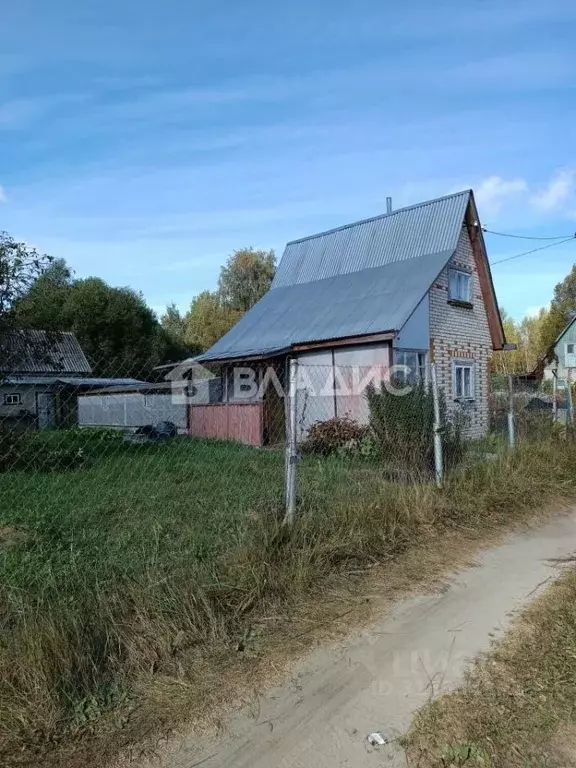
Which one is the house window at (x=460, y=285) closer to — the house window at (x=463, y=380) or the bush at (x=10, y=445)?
the house window at (x=463, y=380)

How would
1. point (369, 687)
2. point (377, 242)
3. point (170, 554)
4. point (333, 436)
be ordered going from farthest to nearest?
point (377, 242), point (333, 436), point (170, 554), point (369, 687)

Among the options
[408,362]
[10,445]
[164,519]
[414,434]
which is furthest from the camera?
[408,362]

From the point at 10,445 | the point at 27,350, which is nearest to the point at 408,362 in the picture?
the point at 27,350

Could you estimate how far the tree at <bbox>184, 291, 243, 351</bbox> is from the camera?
3947 centimetres

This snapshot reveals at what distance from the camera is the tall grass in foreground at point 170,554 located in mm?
2834


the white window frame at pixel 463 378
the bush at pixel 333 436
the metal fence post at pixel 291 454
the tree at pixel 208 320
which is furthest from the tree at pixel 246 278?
the metal fence post at pixel 291 454

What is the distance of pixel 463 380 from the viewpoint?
17578mm

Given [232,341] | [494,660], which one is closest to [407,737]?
[494,660]

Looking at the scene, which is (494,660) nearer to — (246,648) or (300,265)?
(246,648)

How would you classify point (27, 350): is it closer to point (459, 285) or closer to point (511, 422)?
point (511, 422)

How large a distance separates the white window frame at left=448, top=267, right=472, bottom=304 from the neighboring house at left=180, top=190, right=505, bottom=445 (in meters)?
0.03

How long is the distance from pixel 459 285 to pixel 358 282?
3035 mm

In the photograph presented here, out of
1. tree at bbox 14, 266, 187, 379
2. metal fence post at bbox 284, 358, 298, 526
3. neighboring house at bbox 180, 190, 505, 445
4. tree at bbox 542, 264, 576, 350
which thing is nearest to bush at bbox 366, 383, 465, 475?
metal fence post at bbox 284, 358, 298, 526

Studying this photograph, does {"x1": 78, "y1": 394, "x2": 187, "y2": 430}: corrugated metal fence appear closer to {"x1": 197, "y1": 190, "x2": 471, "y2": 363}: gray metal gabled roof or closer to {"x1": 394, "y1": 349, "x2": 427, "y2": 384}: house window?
{"x1": 197, "y1": 190, "x2": 471, "y2": 363}: gray metal gabled roof
